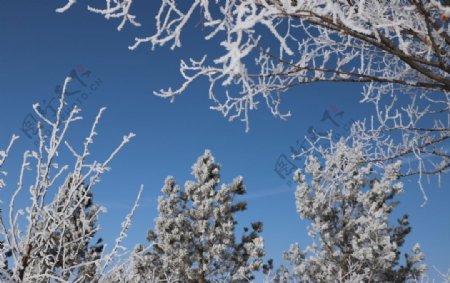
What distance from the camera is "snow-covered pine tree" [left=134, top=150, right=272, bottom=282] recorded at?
1708cm

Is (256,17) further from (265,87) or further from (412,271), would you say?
(412,271)

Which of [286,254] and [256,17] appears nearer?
[256,17]

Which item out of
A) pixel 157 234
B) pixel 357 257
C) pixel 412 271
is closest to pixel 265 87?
pixel 357 257

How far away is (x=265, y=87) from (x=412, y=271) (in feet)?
54.2

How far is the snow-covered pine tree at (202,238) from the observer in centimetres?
1708

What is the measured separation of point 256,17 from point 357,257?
15994 mm

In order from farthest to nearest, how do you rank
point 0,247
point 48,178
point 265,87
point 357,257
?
point 357,257, point 265,87, point 0,247, point 48,178

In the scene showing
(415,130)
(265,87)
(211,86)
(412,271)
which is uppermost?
(412,271)

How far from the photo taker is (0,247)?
336 centimetres

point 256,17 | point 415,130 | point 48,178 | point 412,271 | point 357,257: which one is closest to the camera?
point 256,17

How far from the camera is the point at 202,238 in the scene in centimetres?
1722

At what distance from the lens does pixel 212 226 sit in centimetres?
1753

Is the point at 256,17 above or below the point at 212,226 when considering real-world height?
below

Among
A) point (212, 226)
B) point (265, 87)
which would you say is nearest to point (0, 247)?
point (265, 87)
